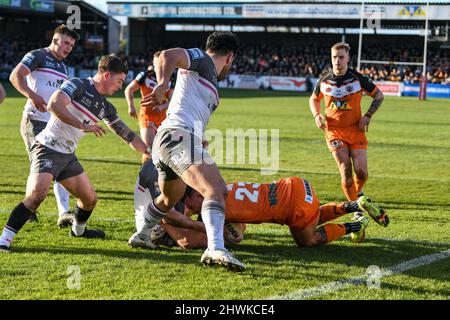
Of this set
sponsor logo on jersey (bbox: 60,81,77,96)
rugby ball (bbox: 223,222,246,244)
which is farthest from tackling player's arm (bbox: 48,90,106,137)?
rugby ball (bbox: 223,222,246,244)

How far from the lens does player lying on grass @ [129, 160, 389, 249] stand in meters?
6.76

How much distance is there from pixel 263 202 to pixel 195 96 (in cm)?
138

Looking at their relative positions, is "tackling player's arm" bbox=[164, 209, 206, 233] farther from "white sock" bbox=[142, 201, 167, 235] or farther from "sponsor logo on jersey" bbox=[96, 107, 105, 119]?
"sponsor logo on jersey" bbox=[96, 107, 105, 119]

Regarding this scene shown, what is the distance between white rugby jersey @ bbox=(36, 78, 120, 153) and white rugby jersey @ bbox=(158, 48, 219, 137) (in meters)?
A: 1.32

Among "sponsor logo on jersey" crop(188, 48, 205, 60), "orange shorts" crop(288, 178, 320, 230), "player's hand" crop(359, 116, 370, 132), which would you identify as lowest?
"orange shorts" crop(288, 178, 320, 230)

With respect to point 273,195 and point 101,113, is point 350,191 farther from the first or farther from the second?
point 101,113

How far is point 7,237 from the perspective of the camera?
669 centimetres

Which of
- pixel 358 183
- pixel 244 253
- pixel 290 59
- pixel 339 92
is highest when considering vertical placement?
pixel 339 92

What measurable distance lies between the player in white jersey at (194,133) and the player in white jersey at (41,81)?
8.07 ft

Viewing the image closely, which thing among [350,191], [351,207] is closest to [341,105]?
[350,191]

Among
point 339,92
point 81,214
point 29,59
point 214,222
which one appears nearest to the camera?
point 214,222

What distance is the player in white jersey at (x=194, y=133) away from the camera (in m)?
5.62

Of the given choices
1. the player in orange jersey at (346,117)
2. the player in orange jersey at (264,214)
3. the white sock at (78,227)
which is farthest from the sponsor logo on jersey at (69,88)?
the player in orange jersey at (346,117)
